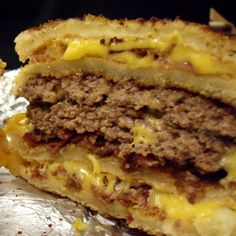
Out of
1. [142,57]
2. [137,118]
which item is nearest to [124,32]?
[142,57]

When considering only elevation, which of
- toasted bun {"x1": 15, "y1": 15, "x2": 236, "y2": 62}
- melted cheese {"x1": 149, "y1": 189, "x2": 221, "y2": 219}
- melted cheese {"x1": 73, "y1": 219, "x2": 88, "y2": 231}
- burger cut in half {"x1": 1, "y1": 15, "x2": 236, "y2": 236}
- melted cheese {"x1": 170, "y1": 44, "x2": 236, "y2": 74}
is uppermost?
toasted bun {"x1": 15, "y1": 15, "x2": 236, "y2": 62}

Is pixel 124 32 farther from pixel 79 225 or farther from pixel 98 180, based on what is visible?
pixel 79 225

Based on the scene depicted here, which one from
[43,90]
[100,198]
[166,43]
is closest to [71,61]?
[43,90]

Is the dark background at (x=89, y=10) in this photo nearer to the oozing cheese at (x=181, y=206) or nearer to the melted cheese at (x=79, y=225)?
the melted cheese at (x=79, y=225)

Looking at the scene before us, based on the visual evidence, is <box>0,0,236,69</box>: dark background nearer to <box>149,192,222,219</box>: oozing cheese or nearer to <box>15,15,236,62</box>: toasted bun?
<box>15,15,236,62</box>: toasted bun

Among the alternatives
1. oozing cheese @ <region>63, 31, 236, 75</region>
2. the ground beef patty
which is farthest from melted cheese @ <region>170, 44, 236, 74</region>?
the ground beef patty

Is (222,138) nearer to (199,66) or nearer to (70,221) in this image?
(199,66)

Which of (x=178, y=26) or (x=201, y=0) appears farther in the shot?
(x=201, y=0)
